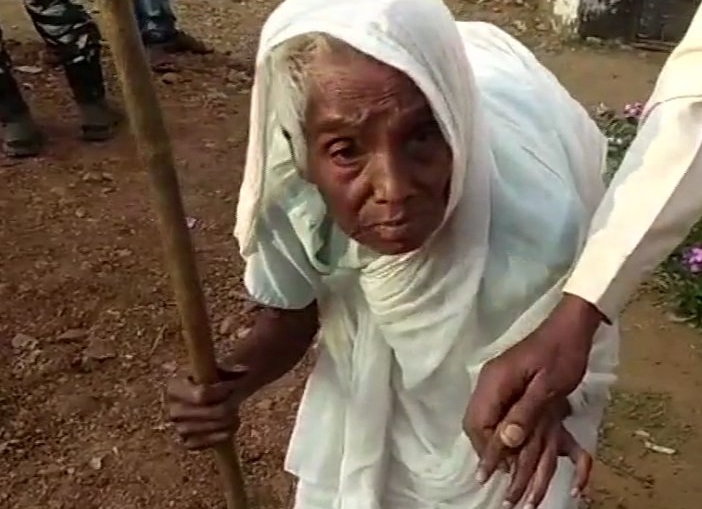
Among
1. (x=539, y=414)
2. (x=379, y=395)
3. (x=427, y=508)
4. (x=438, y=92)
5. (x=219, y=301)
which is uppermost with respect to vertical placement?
(x=438, y=92)

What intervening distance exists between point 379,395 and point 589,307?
48 centimetres

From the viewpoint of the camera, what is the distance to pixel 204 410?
166 cm

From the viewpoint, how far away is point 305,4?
1.38 metres

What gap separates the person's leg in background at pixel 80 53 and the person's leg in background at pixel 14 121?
5.6 inches

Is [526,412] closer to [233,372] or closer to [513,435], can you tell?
[513,435]

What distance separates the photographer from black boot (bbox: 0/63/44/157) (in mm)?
3822

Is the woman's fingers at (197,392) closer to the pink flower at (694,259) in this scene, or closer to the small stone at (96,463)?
the small stone at (96,463)

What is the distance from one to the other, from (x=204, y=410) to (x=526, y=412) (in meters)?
0.49

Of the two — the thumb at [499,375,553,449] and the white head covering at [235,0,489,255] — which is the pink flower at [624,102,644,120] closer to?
the white head covering at [235,0,489,255]

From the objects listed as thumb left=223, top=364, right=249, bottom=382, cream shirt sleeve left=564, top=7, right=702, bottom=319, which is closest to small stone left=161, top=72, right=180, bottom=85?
thumb left=223, top=364, right=249, bottom=382

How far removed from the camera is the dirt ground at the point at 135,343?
264cm

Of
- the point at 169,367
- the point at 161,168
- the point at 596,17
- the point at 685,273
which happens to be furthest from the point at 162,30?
the point at 161,168

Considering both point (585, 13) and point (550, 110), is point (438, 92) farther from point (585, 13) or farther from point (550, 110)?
point (585, 13)

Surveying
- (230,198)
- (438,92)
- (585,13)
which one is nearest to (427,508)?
(438,92)
